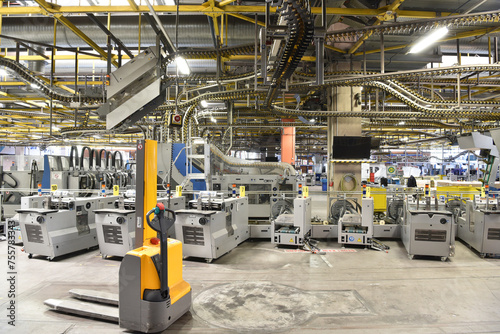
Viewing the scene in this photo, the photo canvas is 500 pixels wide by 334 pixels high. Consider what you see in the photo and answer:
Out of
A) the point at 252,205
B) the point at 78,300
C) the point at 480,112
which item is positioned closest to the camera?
the point at 78,300

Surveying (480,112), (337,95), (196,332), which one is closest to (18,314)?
(196,332)

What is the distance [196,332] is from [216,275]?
5.74 ft

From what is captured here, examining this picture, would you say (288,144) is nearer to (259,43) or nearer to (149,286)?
(259,43)

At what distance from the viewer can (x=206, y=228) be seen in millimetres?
5605

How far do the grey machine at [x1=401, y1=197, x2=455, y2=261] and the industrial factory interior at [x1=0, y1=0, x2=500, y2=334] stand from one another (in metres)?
0.02

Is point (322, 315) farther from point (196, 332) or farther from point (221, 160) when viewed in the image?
point (221, 160)

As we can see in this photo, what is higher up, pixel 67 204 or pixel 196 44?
pixel 196 44

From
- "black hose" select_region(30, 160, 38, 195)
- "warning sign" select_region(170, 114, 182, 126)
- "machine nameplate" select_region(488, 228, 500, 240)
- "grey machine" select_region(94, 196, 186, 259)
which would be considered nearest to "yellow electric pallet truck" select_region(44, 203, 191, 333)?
"warning sign" select_region(170, 114, 182, 126)

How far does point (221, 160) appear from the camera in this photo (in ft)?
32.9

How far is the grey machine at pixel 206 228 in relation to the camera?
18.5 feet

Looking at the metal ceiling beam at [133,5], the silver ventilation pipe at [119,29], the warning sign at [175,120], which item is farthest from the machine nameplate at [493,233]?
the metal ceiling beam at [133,5]

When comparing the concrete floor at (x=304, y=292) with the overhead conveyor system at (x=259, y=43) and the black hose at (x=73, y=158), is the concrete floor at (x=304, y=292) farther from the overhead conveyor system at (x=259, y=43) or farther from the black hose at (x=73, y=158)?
the black hose at (x=73, y=158)

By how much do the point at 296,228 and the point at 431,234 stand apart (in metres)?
2.74

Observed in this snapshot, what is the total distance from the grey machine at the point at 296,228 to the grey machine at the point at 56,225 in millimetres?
4064
